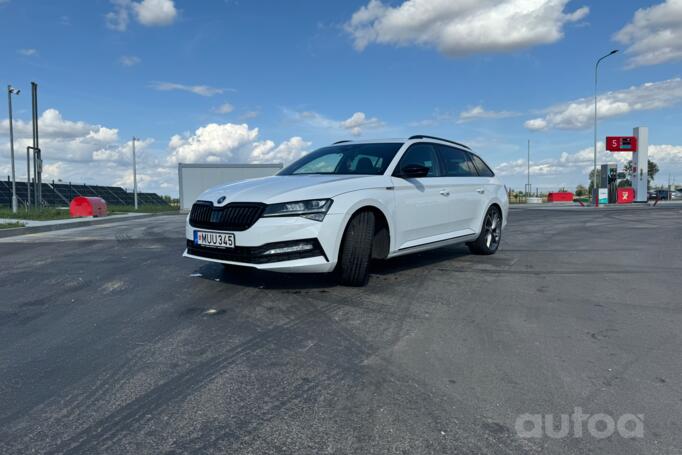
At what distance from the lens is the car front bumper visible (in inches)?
175

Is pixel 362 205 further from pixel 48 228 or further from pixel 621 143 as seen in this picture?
pixel 621 143

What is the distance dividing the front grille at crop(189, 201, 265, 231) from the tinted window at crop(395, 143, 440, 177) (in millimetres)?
1873

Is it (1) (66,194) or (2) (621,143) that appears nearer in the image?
(1) (66,194)

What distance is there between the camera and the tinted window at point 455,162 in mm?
6617

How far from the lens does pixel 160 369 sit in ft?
9.73

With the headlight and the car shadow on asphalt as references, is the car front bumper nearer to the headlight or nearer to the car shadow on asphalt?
the headlight

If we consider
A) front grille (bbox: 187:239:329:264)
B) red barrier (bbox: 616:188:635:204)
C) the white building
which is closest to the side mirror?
front grille (bbox: 187:239:329:264)

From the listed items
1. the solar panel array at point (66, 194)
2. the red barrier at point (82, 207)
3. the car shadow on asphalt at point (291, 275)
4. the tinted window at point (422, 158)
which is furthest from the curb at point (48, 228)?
the solar panel array at point (66, 194)

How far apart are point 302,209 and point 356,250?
2.36 feet

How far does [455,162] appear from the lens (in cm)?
688

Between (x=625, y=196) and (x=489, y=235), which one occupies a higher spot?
(x=625, y=196)

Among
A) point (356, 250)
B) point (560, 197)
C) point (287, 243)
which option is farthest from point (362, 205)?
point (560, 197)

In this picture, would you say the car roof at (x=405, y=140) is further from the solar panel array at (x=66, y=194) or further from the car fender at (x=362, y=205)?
the solar panel array at (x=66, y=194)

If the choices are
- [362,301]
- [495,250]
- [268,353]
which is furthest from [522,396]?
[495,250]
